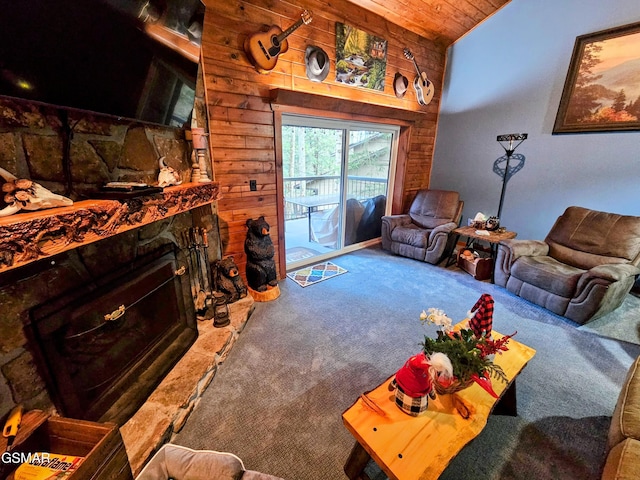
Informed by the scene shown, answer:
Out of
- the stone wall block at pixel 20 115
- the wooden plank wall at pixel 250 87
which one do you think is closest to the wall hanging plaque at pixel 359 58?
the wooden plank wall at pixel 250 87

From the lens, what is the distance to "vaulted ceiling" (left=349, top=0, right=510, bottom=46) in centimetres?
294

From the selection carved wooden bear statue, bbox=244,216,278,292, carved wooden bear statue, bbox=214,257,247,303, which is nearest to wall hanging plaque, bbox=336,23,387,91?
carved wooden bear statue, bbox=244,216,278,292

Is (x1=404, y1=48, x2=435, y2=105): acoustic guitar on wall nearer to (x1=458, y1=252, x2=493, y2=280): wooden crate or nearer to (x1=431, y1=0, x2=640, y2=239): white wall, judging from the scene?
(x1=431, y1=0, x2=640, y2=239): white wall

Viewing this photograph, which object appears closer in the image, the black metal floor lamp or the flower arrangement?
the flower arrangement

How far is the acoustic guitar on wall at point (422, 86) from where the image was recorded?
11.8ft

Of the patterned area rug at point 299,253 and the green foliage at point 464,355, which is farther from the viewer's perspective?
the patterned area rug at point 299,253

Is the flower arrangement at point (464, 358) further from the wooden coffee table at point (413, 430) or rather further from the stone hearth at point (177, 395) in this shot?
the stone hearth at point (177, 395)

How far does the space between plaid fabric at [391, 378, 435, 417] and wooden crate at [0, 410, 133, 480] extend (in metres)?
1.06

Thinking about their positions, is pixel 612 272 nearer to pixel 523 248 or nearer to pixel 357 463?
pixel 523 248

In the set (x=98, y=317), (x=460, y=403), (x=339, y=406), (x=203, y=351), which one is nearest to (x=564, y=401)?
(x=460, y=403)

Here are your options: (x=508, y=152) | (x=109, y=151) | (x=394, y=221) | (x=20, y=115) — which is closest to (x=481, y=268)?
(x=394, y=221)

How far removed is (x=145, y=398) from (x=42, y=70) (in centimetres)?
157

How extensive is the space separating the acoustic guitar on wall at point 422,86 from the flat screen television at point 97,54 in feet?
10.1

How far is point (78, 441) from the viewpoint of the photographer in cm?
96
